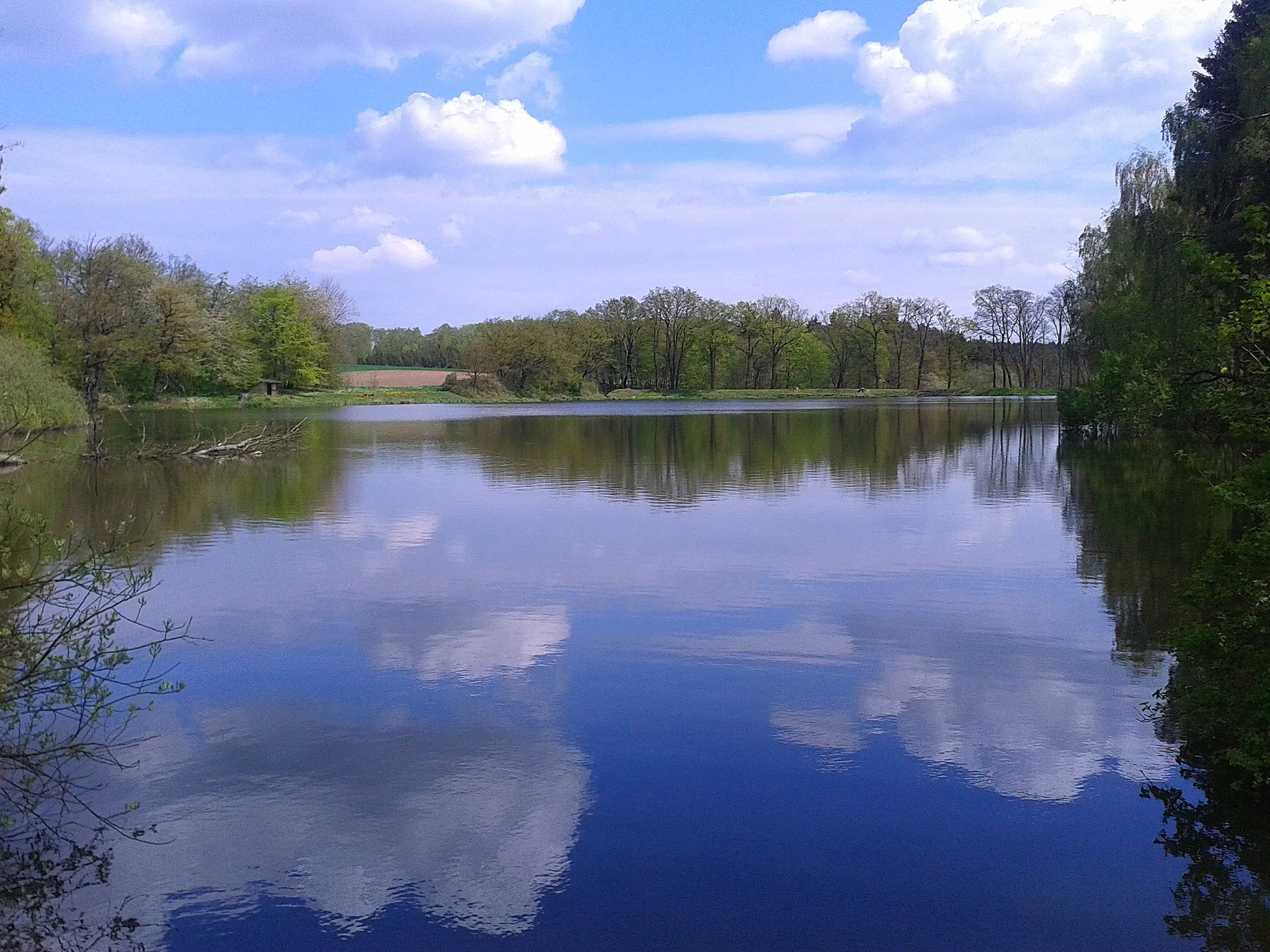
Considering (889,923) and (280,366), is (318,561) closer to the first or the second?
(889,923)

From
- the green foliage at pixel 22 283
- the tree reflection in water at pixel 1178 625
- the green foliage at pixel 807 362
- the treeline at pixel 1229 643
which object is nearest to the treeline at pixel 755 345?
the green foliage at pixel 807 362

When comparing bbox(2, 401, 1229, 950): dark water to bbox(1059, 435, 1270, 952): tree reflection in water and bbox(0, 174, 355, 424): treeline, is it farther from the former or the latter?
bbox(0, 174, 355, 424): treeline

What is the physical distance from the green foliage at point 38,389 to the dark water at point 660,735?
527 inches

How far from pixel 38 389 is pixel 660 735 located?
29823 millimetres

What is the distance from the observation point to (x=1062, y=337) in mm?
91125

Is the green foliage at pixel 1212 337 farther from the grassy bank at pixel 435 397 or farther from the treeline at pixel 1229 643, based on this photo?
the grassy bank at pixel 435 397

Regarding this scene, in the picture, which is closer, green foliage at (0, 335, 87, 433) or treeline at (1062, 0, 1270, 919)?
treeline at (1062, 0, 1270, 919)

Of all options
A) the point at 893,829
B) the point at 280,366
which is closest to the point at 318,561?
the point at 893,829

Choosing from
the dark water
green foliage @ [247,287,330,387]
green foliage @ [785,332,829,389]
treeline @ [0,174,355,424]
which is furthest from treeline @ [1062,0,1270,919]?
green foliage @ [785,332,829,389]

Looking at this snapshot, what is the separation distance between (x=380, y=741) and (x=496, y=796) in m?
1.26

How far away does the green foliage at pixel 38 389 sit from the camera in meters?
28.5

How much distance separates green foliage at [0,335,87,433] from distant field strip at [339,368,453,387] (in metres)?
50.5

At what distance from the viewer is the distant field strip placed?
8962 centimetres

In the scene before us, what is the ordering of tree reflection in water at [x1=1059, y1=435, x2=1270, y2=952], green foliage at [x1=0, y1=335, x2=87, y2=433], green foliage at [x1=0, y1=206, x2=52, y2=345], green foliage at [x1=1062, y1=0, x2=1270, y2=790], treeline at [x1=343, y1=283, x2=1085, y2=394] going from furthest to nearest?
treeline at [x1=343, y1=283, x2=1085, y2=394] → green foliage at [x1=0, y1=206, x2=52, y2=345] → green foliage at [x1=0, y1=335, x2=87, y2=433] → green foliage at [x1=1062, y1=0, x2=1270, y2=790] → tree reflection in water at [x1=1059, y1=435, x2=1270, y2=952]
